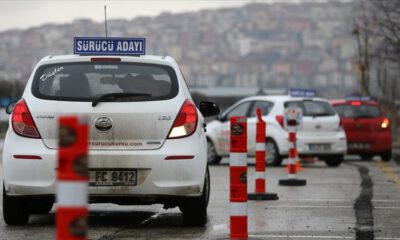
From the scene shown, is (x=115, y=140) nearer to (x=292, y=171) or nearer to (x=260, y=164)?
(x=260, y=164)

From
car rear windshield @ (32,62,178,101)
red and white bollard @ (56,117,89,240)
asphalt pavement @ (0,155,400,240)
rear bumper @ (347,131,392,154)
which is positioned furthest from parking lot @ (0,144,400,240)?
rear bumper @ (347,131,392,154)

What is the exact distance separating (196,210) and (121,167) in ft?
2.94

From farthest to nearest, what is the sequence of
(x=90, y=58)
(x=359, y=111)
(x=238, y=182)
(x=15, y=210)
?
(x=359, y=111) < (x=90, y=58) < (x=15, y=210) < (x=238, y=182)

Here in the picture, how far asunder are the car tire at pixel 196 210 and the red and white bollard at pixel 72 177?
5.40 m

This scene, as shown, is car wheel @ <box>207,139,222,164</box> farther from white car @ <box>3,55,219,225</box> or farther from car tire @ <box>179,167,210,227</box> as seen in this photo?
white car @ <box>3,55,219,225</box>

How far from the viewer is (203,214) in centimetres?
1049

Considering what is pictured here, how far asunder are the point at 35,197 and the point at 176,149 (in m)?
1.31

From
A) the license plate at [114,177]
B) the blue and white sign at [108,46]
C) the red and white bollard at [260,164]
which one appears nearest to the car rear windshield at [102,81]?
the blue and white sign at [108,46]

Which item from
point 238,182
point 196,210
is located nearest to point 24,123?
point 196,210

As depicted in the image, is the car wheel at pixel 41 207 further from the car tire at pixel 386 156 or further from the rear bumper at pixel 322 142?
the car tire at pixel 386 156

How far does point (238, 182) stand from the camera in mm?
9305

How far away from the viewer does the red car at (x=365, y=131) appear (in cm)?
2633

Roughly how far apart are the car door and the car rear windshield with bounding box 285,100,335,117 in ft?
3.42

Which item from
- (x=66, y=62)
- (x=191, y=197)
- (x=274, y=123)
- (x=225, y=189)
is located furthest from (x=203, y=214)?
(x=274, y=123)
